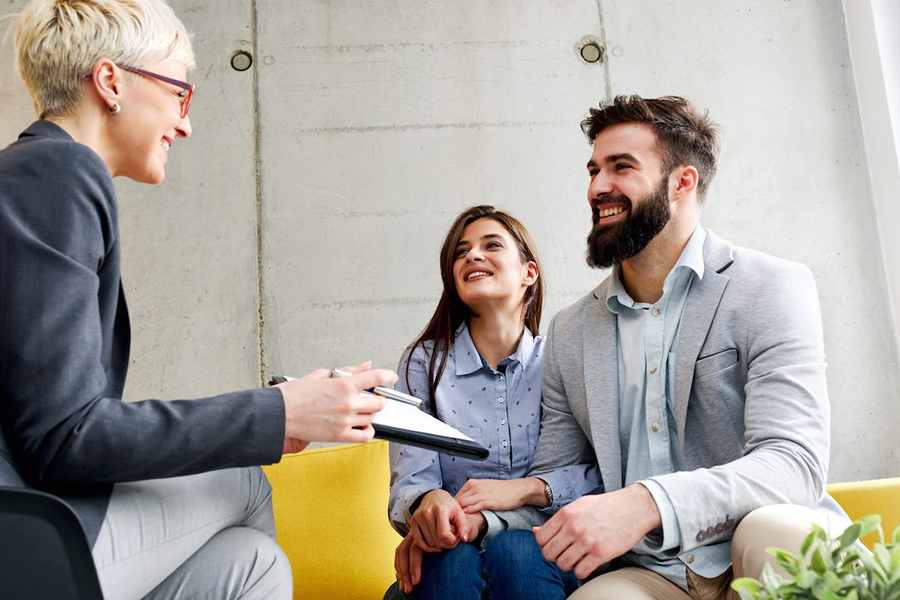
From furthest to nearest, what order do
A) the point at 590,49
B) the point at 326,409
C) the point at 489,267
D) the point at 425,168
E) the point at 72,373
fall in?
1. the point at 590,49
2. the point at 425,168
3. the point at 489,267
4. the point at 326,409
5. the point at 72,373

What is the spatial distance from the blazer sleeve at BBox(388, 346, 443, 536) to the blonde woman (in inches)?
24.4

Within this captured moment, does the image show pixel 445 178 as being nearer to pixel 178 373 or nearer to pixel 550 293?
pixel 550 293

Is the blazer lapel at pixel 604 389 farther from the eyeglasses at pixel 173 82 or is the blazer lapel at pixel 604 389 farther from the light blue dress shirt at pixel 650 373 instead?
the eyeglasses at pixel 173 82

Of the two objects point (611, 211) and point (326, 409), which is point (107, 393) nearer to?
point (326, 409)

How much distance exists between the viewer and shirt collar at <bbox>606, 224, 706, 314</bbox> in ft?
6.27

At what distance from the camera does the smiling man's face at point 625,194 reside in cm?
203

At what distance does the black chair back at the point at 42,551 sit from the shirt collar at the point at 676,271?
130cm

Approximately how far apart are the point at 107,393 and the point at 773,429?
1091 mm

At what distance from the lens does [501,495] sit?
1.90 metres

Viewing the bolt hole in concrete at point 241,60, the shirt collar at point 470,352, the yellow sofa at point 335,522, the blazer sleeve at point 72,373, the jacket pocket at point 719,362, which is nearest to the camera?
the blazer sleeve at point 72,373

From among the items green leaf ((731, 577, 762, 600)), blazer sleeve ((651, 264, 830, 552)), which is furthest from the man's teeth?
green leaf ((731, 577, 762, 600))

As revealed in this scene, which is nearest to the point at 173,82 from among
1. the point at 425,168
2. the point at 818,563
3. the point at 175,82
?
the point at 175,82

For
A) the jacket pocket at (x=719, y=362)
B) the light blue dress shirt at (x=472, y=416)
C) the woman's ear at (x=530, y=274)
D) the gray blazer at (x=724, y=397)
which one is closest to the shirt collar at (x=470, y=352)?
the light blue dress shirt at (x=472, y=416)

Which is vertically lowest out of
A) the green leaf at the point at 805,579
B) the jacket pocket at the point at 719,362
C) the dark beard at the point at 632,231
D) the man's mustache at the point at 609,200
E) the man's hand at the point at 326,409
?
the green leaf at the point at 805,579
